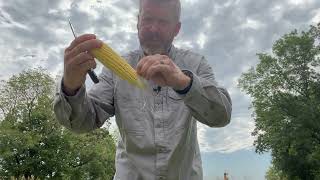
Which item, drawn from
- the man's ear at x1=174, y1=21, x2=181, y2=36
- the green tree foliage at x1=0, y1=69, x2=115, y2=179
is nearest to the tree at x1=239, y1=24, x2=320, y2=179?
the green tree foliage at x1=0, y1=69, x2=115, y2=179

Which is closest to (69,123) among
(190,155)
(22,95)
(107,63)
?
(107,63)

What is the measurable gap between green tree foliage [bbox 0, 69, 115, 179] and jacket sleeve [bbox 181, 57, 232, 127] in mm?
46743

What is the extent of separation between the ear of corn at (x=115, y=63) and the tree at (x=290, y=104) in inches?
1746

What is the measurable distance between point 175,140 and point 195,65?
0.53 metres

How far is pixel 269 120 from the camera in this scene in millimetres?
47219

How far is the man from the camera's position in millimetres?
2154

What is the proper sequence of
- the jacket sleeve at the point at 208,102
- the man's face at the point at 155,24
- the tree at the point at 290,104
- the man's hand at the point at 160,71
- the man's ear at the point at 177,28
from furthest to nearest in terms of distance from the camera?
the tree at the point at 290,104, the man's ear at the point at 177,28, the man's face at the point at 155,24, the jacket sleeve at the point at 208,102, the man's hand at the point at 160,71

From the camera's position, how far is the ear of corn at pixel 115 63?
214cm

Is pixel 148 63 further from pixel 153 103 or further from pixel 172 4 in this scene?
pixel 172 4

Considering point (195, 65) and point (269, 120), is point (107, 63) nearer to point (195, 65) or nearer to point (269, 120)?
point (195, 65)

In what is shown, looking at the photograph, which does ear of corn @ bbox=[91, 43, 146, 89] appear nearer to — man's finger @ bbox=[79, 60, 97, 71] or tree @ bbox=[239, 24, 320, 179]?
man's finger @ bbox=[79, 60, 97, 71]

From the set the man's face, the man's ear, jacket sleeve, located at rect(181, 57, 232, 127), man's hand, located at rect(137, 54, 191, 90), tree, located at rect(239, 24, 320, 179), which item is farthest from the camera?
tree, located at rect(239, 24, 320, 179)

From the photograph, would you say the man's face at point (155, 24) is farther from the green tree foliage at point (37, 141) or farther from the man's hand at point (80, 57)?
the green tree foliage at point (37, 141)

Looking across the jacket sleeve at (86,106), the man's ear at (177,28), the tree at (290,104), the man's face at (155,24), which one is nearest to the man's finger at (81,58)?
the jacket sleeve at (86,106)
